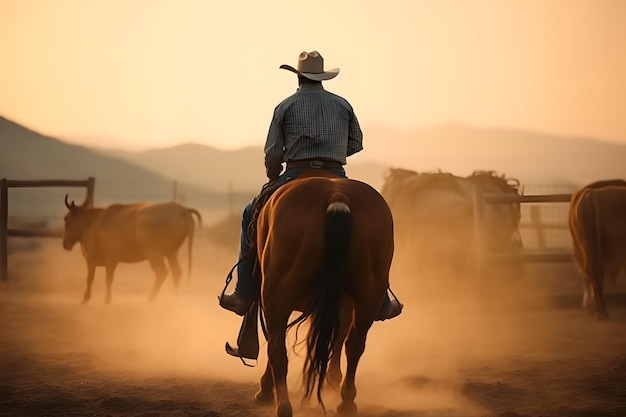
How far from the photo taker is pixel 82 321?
933cm

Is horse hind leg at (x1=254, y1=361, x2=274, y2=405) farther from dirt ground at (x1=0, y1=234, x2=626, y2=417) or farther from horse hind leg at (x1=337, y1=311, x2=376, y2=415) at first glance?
horse hind leg at (x1=337, y1=311, x2=376, y2=415)

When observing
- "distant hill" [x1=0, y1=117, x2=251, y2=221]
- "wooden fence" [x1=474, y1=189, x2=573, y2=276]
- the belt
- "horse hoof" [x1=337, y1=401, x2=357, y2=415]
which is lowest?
"distant hill" [x1=0, y1=117, x2=251, y2=221]

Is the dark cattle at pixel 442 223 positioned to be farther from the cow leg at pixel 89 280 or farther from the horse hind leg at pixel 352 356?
the horse hind leg at pixel 352 356

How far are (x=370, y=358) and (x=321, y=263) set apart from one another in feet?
10.1

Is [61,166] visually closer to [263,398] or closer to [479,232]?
[479,232]

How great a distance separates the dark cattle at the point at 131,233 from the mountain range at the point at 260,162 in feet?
12.6

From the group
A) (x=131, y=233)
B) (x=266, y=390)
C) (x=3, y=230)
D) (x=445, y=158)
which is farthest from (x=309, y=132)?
(x=445, y=158)

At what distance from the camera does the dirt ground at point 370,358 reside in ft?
16.4

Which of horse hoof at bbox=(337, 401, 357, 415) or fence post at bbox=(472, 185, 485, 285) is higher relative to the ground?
fence post at bbox=(472, 185, 485, 285)

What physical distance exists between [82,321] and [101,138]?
239ft

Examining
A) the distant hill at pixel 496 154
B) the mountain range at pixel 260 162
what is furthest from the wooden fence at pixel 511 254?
the distant hill at pixel 496 154

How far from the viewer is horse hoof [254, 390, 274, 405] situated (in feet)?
16.7

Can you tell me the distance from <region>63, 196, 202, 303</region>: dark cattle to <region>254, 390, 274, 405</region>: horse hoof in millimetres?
7006

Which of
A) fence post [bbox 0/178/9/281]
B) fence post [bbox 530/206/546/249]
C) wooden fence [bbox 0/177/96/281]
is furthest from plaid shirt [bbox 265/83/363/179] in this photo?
fence post [bbox 530/206/546/249]
